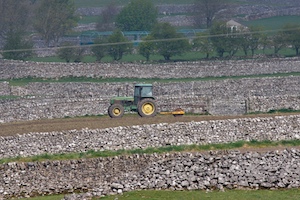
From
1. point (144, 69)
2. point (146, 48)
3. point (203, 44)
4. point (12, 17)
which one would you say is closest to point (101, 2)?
point (12, 17)

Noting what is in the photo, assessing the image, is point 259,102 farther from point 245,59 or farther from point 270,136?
point 245,59

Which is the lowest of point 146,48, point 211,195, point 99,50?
point 211,195

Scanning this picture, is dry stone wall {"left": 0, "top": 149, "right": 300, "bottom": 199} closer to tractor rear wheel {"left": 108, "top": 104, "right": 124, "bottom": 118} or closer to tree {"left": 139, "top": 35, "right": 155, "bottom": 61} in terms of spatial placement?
tractor rear wheel {"left": 108, "top": 104, "right": 124, "bottom": 118}

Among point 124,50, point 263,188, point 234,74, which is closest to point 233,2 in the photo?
point 124,50

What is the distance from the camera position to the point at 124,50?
96.2 m

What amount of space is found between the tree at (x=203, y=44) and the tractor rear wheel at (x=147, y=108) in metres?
38.3

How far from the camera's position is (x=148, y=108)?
182 feet

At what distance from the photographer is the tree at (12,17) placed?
115m

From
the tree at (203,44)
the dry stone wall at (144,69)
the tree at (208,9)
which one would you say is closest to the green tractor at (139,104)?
the dry stone wall at (144,69)

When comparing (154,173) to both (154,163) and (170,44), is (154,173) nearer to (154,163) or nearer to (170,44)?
(154,163)

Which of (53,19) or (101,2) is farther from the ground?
(101,2)

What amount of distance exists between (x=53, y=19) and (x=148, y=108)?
61.8m

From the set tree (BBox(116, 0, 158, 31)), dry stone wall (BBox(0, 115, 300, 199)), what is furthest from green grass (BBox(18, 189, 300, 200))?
tree (BBox(116, 0, 158, 31))

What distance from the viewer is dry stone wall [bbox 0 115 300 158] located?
46.7m
